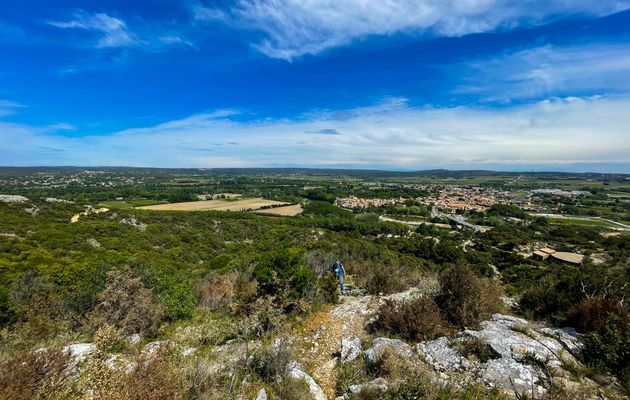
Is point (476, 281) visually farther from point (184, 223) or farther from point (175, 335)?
point (184, 223)

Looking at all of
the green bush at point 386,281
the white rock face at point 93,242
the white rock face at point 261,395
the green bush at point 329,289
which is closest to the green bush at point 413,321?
the green bush at point 329,289

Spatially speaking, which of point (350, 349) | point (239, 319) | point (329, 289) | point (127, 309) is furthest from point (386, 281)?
point (127, 309)

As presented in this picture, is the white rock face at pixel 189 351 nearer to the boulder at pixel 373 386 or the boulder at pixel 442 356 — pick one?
the boulder at pixel 373 386

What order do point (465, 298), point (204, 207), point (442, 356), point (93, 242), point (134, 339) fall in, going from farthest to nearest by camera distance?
point (204, 207) < point (93, 242) < point (465, 298) < point (134, 339) < point (442, 356)

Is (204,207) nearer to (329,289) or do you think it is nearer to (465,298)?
(329,289)

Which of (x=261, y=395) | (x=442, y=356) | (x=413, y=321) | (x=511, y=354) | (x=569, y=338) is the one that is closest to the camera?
(x=261, y=395)

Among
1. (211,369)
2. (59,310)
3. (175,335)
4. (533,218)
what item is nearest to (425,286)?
(211,369)

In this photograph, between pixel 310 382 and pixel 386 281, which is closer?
pixel 310 382

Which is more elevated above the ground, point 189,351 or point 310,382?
point 310,382

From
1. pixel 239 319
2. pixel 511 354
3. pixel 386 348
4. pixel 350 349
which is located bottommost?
pixel 239 319
